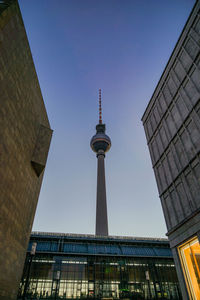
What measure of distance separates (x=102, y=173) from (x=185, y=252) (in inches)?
2720

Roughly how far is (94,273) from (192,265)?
26.5m

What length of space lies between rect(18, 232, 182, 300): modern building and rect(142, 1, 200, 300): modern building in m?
19.5

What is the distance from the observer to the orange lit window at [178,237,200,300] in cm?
1627

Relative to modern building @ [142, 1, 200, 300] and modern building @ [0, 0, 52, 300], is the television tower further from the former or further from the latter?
modern building @ [0, 0, 52, 300]

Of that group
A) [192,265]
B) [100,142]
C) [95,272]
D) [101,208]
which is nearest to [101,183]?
[101,208]

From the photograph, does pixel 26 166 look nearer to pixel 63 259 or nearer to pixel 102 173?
pixel 63 259

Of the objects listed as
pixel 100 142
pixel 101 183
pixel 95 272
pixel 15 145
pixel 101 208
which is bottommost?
pixel 95 272

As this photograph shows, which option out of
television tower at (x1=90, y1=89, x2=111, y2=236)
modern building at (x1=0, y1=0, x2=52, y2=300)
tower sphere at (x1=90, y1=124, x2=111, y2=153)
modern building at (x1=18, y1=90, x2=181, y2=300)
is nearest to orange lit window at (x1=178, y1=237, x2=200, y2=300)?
modern building at (x1=0, y1=0, x2=52, y2=300)

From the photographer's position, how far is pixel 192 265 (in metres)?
17.1

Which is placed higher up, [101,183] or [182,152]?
[101,183]

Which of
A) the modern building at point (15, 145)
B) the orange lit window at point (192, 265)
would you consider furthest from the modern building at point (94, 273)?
the modern building at point (15, 145)

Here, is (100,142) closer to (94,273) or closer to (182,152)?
(94,273)

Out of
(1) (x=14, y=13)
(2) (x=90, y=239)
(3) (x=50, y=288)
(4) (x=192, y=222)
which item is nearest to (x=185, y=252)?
(4) (x=192, y=222)

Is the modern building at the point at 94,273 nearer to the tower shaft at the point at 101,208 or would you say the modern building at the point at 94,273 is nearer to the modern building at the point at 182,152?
the modern building at the point at 182,152
